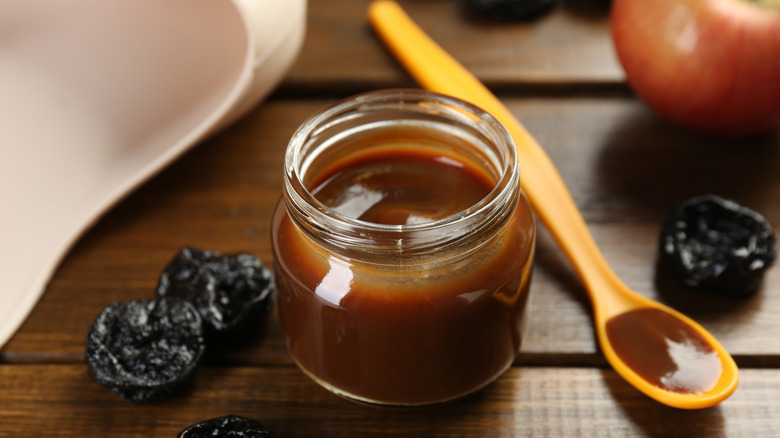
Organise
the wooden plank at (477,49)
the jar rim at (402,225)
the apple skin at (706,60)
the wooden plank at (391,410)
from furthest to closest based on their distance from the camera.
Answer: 1. the wooden plank at (477,49)
2. the apple skin at (706,60)
3. the wooden plank at (391,410)
4. the jar rim at (402,225)

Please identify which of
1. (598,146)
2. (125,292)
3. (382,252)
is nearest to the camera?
(382,252)

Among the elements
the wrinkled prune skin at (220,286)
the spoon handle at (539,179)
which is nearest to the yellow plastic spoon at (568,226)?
the spoon handle at (539,179)

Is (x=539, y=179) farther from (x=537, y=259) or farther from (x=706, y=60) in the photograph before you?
(x=706, y=60)

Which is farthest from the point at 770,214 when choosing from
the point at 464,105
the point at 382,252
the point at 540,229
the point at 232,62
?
the point at 232,62

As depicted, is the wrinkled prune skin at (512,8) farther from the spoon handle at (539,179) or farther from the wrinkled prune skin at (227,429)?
the wrinkled prune skin at (227,429)

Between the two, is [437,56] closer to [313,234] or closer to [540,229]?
[540,229]

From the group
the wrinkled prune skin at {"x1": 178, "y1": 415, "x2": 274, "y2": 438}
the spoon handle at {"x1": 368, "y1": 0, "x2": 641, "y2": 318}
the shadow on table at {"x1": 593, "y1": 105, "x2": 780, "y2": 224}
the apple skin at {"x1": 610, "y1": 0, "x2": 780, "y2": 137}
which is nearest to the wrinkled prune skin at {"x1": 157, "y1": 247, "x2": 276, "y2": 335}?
the wrinkled prune skin at {"x1": 178, "y1": 415, "x2": 274, "y2": 438}

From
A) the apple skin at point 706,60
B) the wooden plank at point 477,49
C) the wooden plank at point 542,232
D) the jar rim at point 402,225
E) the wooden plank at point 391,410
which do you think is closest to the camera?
the jar rim at point 402,225

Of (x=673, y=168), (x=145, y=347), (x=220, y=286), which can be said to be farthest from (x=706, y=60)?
(x=145, y=347)
